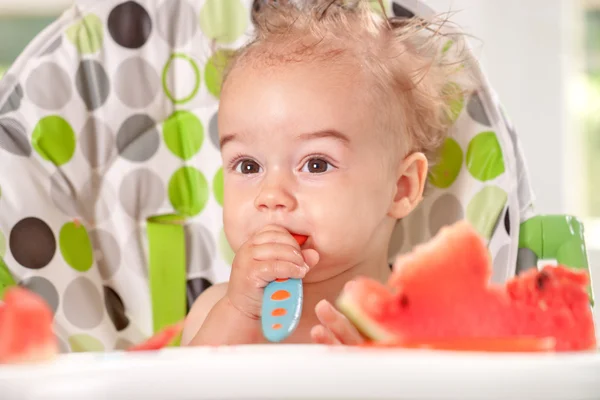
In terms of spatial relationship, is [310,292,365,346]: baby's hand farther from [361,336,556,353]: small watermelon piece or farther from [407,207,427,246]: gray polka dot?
[407,207,427,246]: gray polka dot

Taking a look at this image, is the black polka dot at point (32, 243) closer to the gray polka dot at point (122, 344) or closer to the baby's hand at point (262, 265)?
the gray polka dot at point (122, 344)

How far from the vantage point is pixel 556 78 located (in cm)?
148

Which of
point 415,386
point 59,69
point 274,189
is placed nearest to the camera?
point 415,386

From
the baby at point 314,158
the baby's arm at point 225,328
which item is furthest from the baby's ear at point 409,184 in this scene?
the baby's arm at point 225,328

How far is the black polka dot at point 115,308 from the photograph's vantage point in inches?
40.6

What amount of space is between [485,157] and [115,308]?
52cm

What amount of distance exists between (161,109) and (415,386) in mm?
737

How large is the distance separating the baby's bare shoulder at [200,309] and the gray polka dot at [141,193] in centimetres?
14

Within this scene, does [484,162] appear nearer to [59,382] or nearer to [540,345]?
[540,345]

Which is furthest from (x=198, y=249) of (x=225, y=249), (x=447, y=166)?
(x=447, y=166)

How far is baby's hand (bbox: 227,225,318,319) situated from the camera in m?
0.82

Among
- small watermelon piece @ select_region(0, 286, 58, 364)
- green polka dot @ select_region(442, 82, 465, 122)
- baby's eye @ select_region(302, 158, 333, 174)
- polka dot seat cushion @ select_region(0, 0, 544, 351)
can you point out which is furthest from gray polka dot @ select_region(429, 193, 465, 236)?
small watermelon piece @ select_region(0, 286, 58, 364)

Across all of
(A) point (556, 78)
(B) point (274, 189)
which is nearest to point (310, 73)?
(B) point (274, 189)

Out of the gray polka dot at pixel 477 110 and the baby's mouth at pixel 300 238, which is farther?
the gray polka dot at pixel 477 110
